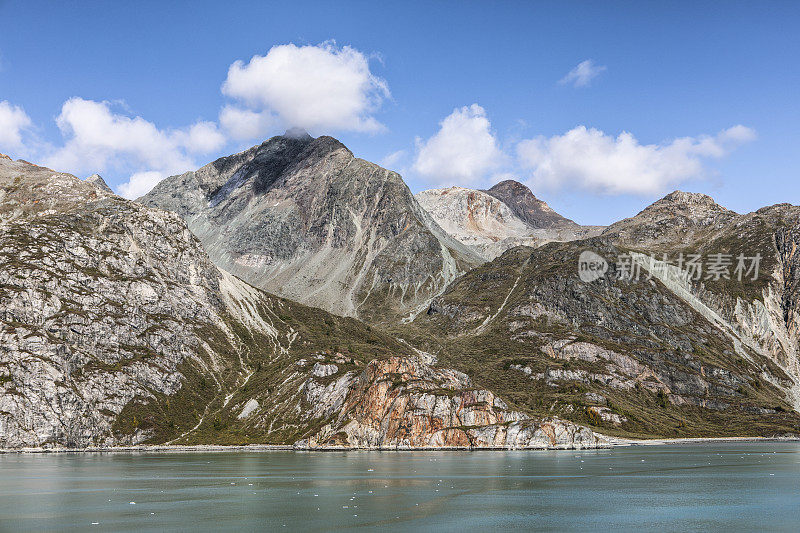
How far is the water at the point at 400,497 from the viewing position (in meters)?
88.3

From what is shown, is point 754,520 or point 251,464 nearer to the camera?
point 754,520

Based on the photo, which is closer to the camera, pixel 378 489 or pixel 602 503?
pixel 602 503

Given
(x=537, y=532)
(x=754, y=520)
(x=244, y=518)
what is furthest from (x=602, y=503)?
→ (x=244, y=518)

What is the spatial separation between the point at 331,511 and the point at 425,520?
1500 cm

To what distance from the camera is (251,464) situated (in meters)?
186

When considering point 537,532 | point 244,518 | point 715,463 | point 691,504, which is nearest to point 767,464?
point 715,463

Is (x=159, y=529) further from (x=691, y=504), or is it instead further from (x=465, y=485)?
(x=691, y=504)

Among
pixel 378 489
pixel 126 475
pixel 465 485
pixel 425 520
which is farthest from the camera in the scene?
pixel 126 475

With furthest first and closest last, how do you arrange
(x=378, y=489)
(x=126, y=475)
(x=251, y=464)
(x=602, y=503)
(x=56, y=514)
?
(x=251, y=464) < (x=126, y=475) < (x=378, y=489) < (x=602, y=503) < (x=56, y=514)

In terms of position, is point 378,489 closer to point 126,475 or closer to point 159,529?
point 159,529

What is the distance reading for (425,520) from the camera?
88.5 metres

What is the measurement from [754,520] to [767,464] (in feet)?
369

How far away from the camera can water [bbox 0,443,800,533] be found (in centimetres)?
8831

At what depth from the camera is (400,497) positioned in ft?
360
